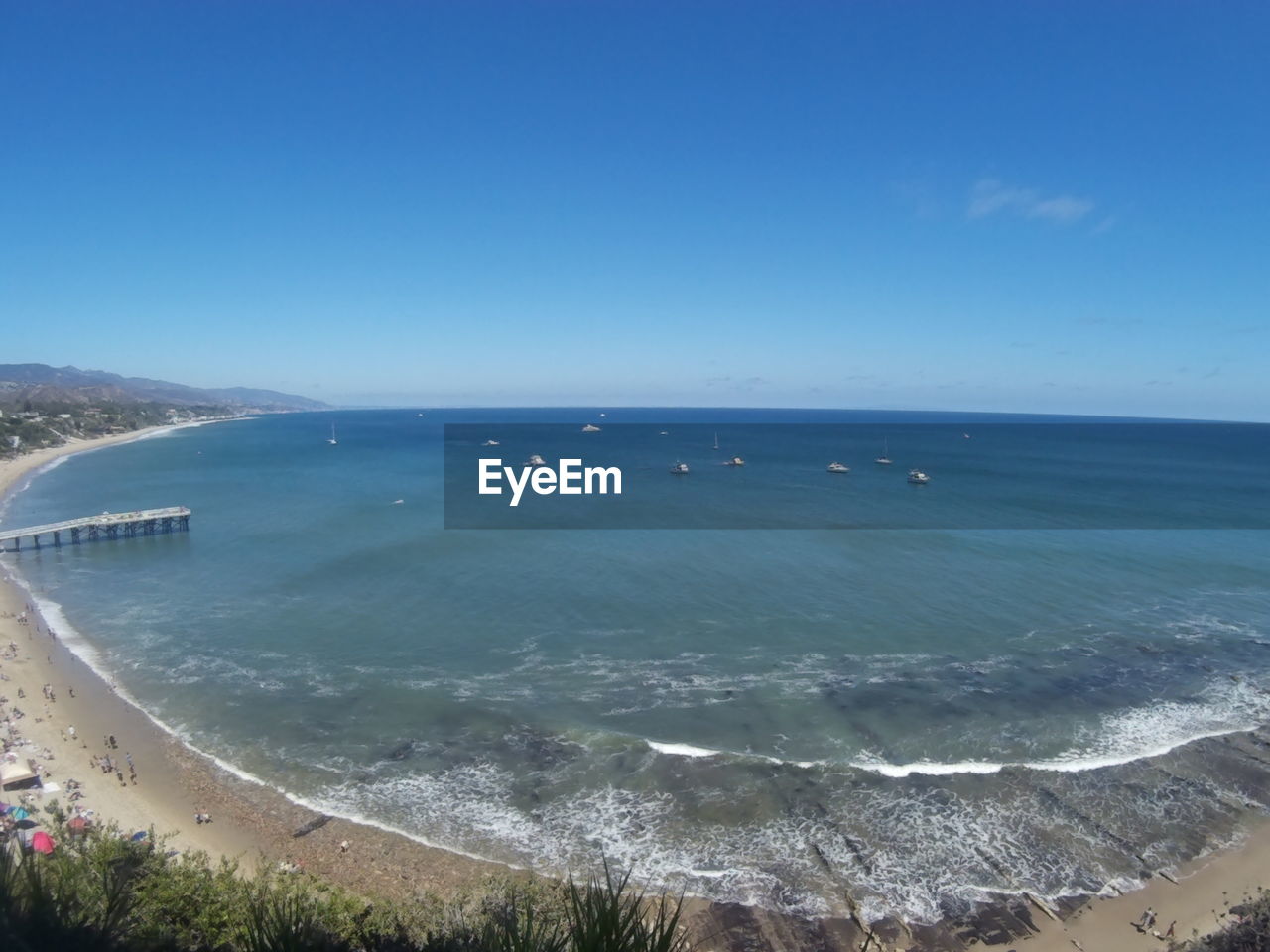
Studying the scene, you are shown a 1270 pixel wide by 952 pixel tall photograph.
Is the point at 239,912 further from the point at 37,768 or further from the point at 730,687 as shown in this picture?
the point at 730,687

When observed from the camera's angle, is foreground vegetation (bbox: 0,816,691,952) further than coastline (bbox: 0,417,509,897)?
No

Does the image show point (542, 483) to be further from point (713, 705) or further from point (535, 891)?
point (535, 891)

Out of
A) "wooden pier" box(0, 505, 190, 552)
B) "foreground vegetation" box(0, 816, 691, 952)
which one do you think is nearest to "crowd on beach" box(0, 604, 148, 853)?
"foreground vegetation" box(0, 816, 691, 952)

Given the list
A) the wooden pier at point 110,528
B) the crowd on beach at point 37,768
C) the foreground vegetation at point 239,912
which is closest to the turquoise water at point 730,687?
the wooden pier at point 110,528

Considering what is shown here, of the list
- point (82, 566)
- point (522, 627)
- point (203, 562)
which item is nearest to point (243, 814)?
point (522, 627)

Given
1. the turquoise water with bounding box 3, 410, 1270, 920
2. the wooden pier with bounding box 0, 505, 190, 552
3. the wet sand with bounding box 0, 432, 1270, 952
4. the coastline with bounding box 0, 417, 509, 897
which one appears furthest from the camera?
the wooden pier with bounding box 0, 505, 190, 552

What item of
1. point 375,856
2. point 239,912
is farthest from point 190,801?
point 239,912

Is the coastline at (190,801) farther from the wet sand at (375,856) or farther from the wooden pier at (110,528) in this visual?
the wooden pier at (110,528)

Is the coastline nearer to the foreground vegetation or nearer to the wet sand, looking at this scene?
the wet sand
